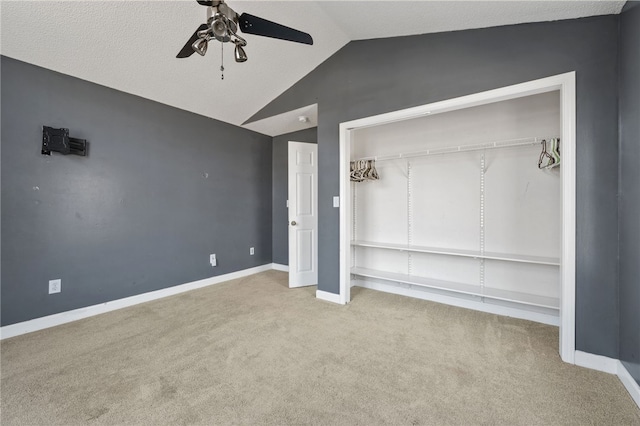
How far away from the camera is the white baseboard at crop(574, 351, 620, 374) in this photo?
5.93 ft

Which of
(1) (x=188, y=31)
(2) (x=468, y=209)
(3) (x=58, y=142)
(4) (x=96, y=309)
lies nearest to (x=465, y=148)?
(2) (x=468, y=209)

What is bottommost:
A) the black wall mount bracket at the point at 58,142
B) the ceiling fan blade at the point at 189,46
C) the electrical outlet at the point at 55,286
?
the electrical outlet at the point at 55,286

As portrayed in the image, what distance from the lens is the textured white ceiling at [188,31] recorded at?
204 cm

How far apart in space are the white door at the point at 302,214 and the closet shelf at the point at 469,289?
0.70 meters

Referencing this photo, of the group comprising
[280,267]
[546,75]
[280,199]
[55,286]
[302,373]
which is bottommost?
[302,373]

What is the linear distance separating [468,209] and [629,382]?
1775 mm

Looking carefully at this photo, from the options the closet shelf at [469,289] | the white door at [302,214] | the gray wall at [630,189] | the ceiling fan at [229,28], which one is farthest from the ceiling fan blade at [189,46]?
the closet shelf at [469,289]

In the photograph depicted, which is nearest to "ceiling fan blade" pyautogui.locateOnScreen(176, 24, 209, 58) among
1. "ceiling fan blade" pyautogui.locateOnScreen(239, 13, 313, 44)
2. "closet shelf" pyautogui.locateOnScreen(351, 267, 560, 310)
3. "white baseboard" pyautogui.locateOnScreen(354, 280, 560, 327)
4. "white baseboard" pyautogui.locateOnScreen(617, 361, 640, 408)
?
"ceiling fan blade" pyautogui.locateOnScreen(239, 13, 313, 44)

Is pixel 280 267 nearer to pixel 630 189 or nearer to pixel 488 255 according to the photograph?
pixel 488 255

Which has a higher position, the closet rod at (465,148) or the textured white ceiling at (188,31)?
the textured white ceiling at (188,31)

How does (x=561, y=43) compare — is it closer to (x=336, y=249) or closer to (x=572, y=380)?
(x=572, y=380)

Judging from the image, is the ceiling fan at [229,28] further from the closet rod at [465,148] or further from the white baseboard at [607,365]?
the white baseboard at [607,365]

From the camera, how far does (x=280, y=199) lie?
4.78 metres

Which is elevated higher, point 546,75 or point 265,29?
point 265,29
